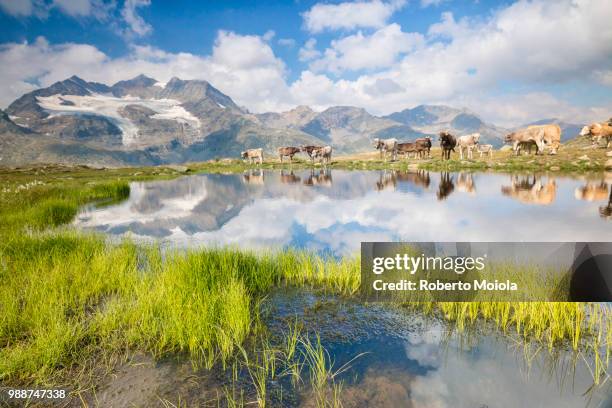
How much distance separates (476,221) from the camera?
13797mm

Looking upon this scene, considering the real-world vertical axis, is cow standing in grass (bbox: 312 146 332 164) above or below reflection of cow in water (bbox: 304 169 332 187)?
above

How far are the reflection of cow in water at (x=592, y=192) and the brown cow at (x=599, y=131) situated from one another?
3518 centimetres

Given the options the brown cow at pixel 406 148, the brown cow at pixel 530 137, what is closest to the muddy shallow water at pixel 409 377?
the brown cow at pixel 530 137

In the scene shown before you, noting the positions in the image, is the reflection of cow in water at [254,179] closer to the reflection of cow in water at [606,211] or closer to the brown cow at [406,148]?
the reflection of cow in water at [606,211]

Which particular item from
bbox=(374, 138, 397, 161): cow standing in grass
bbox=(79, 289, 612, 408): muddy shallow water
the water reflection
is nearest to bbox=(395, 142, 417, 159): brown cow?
bbox=(374, 138, 397, 161): cow standing in grass

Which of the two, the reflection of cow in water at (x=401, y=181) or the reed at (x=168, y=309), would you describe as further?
the reflection of cow in water at (x=401, y=181)

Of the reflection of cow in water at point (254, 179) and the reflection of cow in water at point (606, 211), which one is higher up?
the reflection of cow in water at point (254, 179)

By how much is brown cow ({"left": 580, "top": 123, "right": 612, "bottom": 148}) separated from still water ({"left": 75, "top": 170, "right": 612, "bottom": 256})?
35.2 meters

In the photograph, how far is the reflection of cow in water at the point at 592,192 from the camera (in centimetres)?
1767

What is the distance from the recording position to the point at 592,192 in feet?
64.0

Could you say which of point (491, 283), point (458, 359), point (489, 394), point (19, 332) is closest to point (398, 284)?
point (491, 283)

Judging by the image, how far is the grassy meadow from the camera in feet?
16.8

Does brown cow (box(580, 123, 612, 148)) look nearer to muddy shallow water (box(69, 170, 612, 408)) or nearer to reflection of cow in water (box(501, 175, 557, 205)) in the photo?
reflection of cow in water (box(501, 175, 557, 205))

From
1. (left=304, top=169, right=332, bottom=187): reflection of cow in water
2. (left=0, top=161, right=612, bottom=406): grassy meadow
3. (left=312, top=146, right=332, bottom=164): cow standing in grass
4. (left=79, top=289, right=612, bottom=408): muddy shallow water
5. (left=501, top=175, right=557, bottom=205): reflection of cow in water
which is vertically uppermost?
(left=312, top=146, right=332, bottom=164): cow standing in grass
